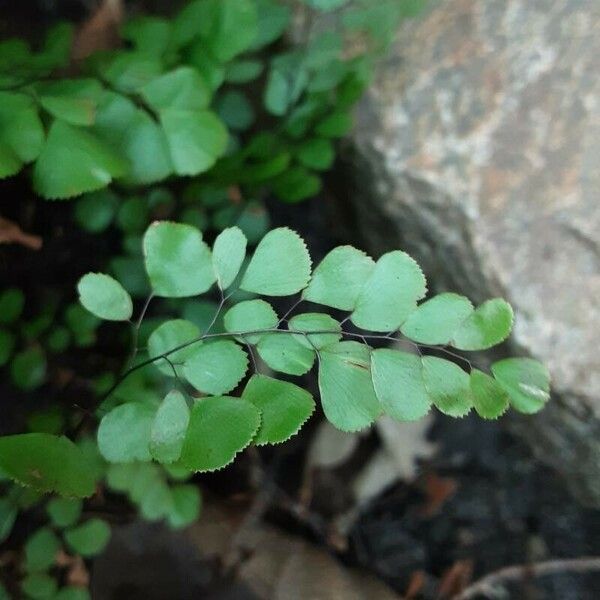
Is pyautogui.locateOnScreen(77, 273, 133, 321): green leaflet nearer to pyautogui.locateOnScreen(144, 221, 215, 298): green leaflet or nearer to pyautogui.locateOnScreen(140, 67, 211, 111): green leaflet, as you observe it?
pyautogui.locateOnScreen(144, 221, 215, 298): green leaflet

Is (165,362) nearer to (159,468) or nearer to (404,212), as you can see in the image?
(159,468)

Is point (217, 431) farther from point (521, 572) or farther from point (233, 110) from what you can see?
point (521, 572)

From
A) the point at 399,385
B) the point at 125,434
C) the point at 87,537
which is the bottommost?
the point at 87,537

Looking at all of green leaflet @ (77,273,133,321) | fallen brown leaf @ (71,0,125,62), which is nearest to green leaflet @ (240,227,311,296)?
green leaflet @ (77,273,133,321)

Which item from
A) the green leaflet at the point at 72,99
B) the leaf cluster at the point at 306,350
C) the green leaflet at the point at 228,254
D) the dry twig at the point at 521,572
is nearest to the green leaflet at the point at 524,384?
the leaf cluster at the point at 306,350

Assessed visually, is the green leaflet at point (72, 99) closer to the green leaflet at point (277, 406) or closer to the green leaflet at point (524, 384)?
the green leaflet at point (277, 406)

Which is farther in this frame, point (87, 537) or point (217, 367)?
point (87, 537)

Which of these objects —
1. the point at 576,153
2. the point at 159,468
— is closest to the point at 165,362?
the point at 159,468

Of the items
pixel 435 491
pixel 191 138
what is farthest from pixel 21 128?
pixel 435 491
